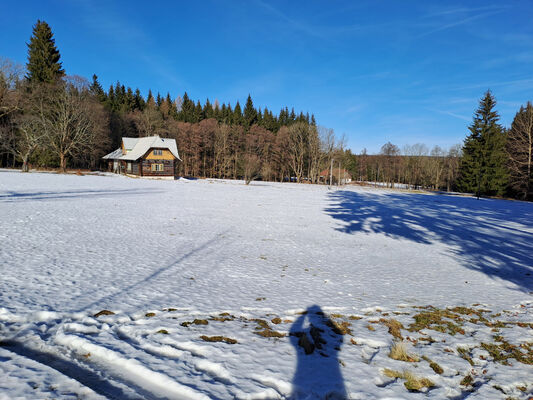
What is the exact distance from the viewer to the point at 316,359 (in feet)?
13.2

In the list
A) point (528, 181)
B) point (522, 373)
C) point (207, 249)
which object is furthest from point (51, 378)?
point (528, 181)

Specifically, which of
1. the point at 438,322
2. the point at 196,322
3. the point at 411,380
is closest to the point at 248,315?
the point at 196,322

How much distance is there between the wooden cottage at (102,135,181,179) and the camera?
49.9 metres

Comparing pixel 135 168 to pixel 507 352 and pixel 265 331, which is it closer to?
pixel 265 331

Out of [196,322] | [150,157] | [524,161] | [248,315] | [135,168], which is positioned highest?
[524,161]

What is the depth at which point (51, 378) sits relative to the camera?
10.7ft

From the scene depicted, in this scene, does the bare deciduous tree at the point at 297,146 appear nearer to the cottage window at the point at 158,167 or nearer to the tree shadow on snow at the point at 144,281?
the cottage window at the point at 158,167

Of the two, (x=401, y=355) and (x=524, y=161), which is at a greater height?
(x=524, y=161)

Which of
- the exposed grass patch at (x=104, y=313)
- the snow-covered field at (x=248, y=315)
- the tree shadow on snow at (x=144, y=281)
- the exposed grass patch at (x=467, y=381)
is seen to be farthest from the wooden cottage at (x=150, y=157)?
the exposed grass patch at (x=467, y=381)

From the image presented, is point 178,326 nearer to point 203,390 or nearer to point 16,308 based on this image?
point 203,390

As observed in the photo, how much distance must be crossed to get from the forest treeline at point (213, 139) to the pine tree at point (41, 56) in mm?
166

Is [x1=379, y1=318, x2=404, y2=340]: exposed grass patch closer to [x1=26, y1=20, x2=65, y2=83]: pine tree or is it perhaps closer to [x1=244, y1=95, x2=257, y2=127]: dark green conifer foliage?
[x1=26, y1=20, x2=65, y2=83]: pine tree

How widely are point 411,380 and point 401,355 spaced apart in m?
0.54

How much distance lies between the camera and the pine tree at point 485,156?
1745 inches
